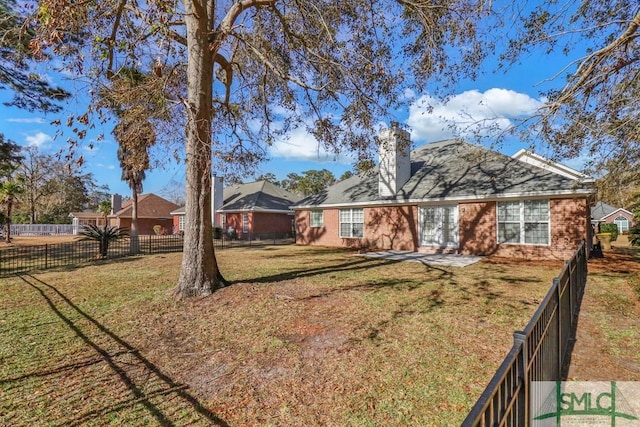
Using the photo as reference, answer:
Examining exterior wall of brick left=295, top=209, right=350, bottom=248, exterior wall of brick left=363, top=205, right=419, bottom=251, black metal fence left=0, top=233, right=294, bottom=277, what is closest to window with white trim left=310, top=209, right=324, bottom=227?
exterior wall of brick left=295, top=209, right=350, bottom=248

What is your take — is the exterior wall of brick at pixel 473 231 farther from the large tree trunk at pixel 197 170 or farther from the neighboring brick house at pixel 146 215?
the neighboring brick house at pixel 146 215

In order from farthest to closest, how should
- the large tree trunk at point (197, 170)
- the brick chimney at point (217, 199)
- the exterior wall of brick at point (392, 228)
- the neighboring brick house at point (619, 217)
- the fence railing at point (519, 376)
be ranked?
1. the neighboring brick house at point (619, 217)
2. the brick chimney at point (217, 199)
3. the exterior wall of brick at point (392, 228)
4. the large tree trunk at point (197, 170)
5. the fence railing at point (519, 376)

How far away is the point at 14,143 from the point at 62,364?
1892cm

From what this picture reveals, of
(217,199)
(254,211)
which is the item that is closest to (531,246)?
(254,211)

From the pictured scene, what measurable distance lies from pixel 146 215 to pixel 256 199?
18159 millimetres

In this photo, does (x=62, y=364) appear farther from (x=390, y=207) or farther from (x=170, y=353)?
(x=390, y=207)

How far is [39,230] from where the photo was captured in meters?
38.4

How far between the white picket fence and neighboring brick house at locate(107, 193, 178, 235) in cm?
509

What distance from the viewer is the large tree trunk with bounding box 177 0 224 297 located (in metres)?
7.07

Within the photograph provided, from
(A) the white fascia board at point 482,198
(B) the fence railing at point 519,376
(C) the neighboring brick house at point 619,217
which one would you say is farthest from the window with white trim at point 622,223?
(B) the fence railing at point 519,376

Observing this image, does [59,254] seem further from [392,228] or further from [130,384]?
[392,228]

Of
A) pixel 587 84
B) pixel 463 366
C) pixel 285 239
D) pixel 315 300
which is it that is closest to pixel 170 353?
pixel 315 300

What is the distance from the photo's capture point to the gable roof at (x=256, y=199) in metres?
26.9

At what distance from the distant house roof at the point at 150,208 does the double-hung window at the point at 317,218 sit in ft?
84.0
